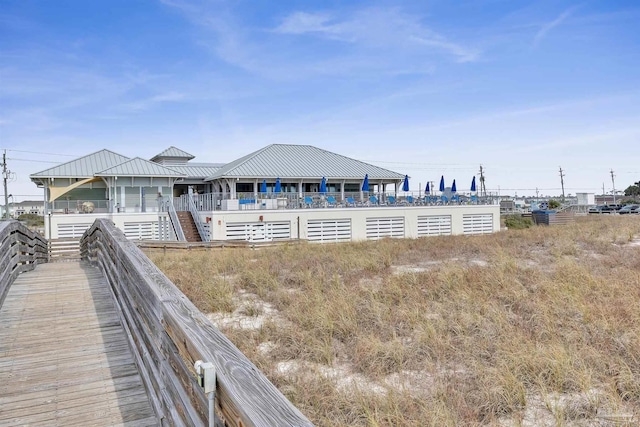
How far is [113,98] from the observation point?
3678 centimetres

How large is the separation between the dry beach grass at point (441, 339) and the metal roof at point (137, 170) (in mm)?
20271

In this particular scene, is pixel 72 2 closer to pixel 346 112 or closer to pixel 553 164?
pixel 346 112

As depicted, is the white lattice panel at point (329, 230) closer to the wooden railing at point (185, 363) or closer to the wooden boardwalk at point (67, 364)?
the wooden boardwalk at point (67, 364)

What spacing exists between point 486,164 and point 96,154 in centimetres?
7078

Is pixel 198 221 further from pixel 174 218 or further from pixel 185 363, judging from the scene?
pixel 185 363

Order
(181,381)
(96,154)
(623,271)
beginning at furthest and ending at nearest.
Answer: (96,154)
(623,271)
(181,381)

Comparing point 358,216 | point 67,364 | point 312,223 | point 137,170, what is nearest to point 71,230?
point 137,170

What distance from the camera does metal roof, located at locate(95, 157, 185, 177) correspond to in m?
29.3

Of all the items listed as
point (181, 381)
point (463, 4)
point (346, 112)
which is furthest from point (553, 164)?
point (181, 381)

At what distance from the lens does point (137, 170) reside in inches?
1184

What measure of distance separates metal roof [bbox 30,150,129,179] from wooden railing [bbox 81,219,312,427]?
29.7 meters

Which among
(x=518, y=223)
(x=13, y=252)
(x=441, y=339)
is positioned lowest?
(x=441, y=339)

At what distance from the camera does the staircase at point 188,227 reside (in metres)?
25.7

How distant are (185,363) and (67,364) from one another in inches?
121
